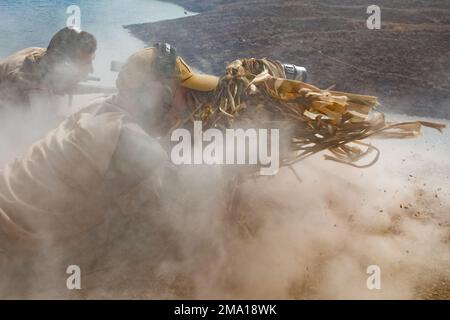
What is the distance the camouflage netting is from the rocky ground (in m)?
3.67

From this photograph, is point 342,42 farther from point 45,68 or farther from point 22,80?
point 22,80

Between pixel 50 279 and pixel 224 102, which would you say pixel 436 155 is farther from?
pixel 50 279

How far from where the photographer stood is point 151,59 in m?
2.73

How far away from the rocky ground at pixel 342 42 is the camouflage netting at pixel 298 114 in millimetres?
3672

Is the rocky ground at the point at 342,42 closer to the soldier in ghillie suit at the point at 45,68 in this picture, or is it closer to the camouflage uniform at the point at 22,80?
the soldier in ghillie suit at the point at 45,68

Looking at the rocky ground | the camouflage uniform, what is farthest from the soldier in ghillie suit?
the rocky ground

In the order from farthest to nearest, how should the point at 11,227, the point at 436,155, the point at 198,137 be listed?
1. the point at 436,155
2. the point at 198,137
3. the point at 11,227

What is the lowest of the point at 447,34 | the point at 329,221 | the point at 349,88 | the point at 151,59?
the point at 329,221

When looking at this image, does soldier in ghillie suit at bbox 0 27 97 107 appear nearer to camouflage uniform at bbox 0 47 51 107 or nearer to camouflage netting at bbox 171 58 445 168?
camouflage uniform at bbox 0 47 51 107

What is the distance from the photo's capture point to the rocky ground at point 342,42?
6.61 meters

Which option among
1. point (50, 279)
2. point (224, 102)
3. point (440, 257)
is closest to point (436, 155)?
point (440, 257)

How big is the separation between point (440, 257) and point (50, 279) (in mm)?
2760

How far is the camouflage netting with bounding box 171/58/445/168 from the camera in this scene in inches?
105

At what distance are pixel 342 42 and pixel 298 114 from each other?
615cm
